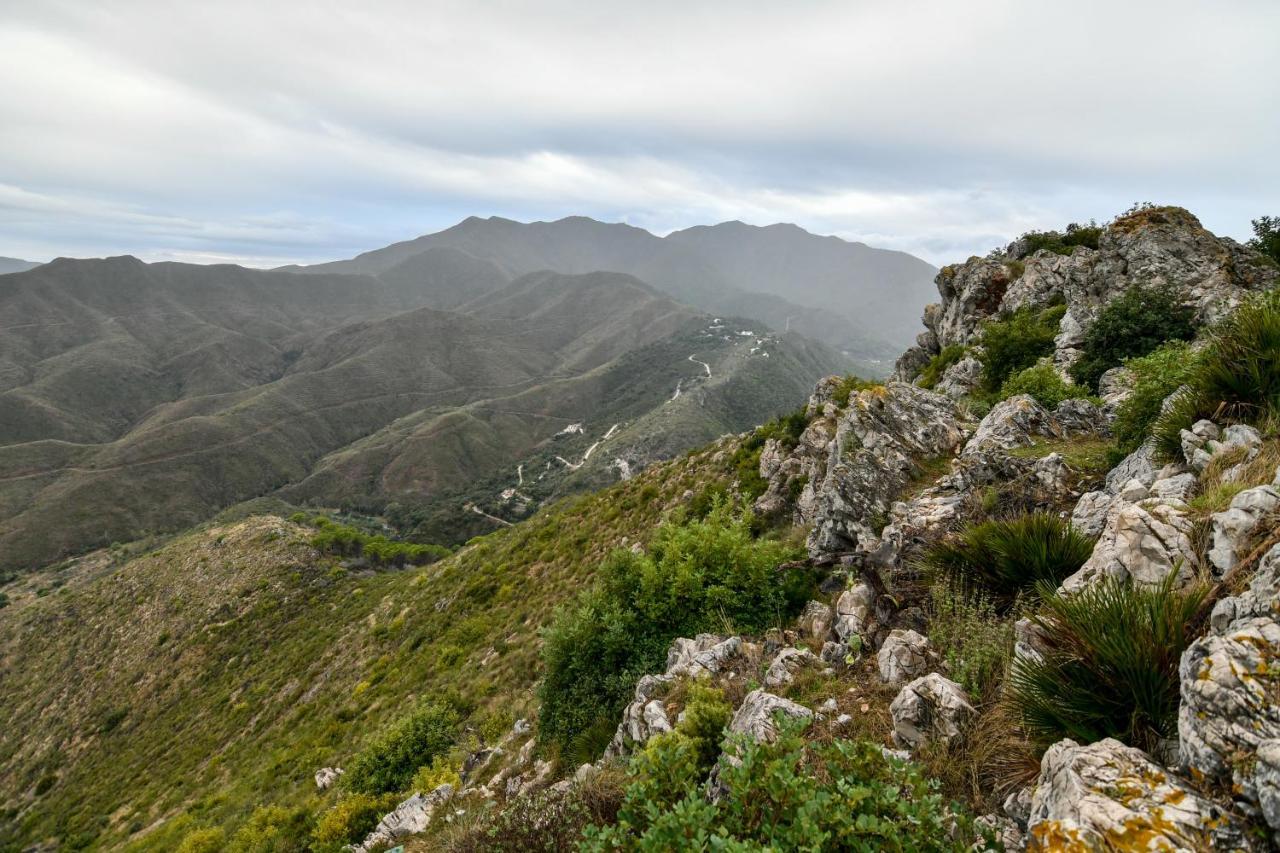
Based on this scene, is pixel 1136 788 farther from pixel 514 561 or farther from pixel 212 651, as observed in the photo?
pixel 212 651

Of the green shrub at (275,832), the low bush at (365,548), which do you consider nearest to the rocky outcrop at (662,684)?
the green shrub at (275,832)

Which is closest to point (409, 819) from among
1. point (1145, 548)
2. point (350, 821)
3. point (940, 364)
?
point (350, 821)

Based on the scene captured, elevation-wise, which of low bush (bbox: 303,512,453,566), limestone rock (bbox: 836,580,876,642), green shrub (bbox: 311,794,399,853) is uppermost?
limestone rock (bbox: 836,580,876,642)

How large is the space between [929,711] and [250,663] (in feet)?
136

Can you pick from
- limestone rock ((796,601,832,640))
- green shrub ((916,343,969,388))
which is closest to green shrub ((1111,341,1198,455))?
limestone rock ((796,601,832,640))

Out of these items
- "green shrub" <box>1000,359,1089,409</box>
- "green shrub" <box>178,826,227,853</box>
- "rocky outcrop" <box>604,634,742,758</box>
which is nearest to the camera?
"rocky outcrop" <box>604,634,742,758</box>

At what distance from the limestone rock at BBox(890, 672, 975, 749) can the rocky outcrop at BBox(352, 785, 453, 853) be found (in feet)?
28.5

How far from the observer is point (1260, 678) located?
2.74 m

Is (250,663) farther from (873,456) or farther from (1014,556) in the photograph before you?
(1014,556)

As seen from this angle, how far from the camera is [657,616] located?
368 inches

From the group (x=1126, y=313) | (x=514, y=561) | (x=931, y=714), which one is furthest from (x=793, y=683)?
(x=514, y=561)

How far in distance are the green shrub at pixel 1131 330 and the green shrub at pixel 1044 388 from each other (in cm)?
140

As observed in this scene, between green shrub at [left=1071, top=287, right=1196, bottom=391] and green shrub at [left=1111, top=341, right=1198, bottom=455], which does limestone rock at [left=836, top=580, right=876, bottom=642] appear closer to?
green shrub at [left=1111, top=341, right=1198, bottom=455]

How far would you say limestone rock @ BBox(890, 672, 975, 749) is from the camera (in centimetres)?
452
